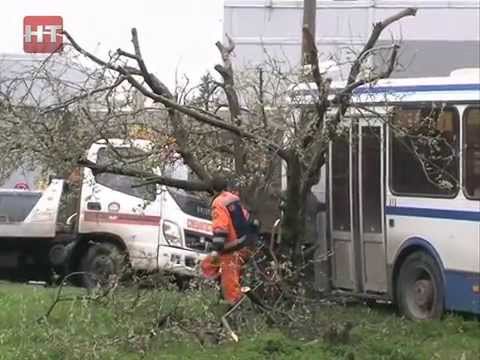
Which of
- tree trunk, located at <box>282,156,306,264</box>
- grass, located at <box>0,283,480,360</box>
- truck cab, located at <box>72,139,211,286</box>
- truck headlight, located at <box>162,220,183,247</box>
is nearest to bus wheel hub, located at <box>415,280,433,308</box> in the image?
grass, located at <box>0,283,480,360</box>

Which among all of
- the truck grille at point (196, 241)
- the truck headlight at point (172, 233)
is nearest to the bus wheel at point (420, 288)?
the truck grille at point (196, 241)

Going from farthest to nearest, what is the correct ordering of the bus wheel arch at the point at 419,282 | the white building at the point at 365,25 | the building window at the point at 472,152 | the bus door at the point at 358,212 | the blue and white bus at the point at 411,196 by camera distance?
1. the white building at the point at 365,25
2. the bus door at the point at 358,212
3. the bus wheel arch at the point at 419,282
4. the building window at the point at 472,152
5. the blue and white bus at the point at 411,196

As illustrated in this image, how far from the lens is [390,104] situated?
10.6 m

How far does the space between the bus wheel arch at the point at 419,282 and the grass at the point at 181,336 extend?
91cm

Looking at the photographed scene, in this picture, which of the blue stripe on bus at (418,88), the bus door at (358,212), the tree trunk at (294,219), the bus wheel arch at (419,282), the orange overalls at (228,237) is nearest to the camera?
the orange overalls at (228,237)

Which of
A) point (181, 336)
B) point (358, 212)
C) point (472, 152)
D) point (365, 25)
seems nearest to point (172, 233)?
point (358, 212)

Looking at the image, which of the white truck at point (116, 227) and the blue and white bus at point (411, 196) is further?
the white truck at point (116, 227)

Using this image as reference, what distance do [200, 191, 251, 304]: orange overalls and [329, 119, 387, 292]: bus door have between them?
8.15 feet

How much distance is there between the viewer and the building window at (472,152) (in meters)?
11.0

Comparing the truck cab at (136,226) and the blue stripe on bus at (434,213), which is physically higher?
the blue stripe on bus at (434,213)

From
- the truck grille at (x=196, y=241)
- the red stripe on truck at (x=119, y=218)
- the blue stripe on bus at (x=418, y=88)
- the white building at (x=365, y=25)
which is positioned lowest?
the truck grille at (x=196, y=241)

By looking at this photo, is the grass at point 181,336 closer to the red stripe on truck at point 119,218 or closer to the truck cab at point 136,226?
the truck cab at point 136,226

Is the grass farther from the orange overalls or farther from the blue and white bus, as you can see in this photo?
the blue and white bus

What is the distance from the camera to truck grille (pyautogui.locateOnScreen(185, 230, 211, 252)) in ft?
47.4
